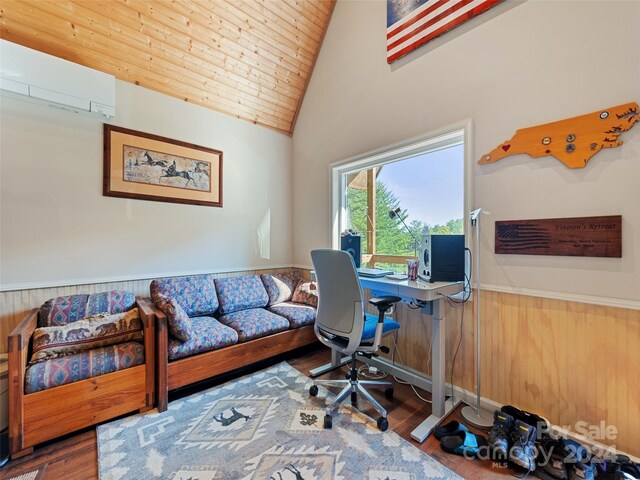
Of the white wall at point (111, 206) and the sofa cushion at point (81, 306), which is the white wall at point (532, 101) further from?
the sofa cushion at point (81, 306)

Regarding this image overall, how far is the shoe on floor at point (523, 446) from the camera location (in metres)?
1.44

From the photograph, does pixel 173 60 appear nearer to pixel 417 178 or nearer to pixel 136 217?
pixel 136 217

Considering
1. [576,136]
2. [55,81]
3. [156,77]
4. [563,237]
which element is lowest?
[563,237]

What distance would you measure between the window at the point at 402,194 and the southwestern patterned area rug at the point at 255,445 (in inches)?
60.5

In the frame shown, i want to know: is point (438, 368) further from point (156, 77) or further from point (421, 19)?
point (156, 77)

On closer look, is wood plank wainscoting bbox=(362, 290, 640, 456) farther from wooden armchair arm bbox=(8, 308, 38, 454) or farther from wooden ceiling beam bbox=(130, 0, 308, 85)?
wooden ceiling beam bbox=(130, 0, 308, 85)

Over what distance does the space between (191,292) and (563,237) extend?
10.0 ft

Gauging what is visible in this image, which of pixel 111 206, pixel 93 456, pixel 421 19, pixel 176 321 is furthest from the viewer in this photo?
pixel 111 206

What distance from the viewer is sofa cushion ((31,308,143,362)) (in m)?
1.73

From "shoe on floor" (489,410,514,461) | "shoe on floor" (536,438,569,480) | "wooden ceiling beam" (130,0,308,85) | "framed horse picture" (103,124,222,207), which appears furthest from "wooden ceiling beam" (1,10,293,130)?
"shoe on floor" (536,438,569,480)

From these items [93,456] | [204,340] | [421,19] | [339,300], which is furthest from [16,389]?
[421,19]

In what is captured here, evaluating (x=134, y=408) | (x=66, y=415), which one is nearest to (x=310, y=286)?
(x=134, y=408)

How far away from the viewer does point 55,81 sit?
2172mm

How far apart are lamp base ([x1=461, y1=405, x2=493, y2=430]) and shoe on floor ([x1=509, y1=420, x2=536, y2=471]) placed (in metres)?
0.26
